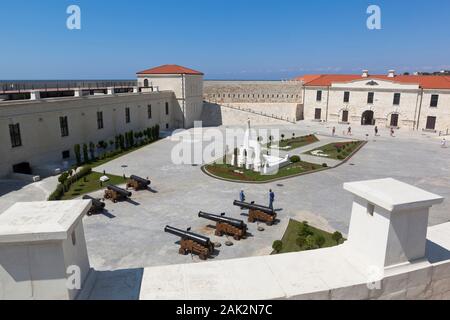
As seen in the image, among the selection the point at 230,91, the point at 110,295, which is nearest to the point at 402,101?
the point at 230,91

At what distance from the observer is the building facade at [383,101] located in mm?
40625

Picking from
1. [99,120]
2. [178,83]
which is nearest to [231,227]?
[99,120]

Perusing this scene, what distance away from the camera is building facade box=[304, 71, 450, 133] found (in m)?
40.6

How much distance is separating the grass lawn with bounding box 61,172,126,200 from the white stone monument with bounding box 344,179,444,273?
16842mm

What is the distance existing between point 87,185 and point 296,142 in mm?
21065

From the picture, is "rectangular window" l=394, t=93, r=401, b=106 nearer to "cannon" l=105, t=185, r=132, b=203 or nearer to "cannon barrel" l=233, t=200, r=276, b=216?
"cannon barrel" l=233, t=200, r=276, b=216

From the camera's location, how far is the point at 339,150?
95.5 feet

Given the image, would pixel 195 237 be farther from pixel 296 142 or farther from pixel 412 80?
pixel 412 80

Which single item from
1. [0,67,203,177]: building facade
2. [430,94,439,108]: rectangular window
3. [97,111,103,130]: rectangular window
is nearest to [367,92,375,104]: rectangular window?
[430,94,439,108]: rectangular window

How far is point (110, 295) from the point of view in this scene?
144 inches

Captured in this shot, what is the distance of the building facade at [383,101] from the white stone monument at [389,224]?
4331cm

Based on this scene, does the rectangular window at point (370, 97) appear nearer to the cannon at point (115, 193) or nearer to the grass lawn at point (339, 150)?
the grass lawn at point (339, 150)

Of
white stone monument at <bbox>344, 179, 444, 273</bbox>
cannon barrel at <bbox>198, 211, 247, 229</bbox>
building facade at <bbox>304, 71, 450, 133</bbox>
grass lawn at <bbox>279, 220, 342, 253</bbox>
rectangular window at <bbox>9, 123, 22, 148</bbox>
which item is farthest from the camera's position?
building facade at <bbox>304, 71, 450, 133</bbox>
